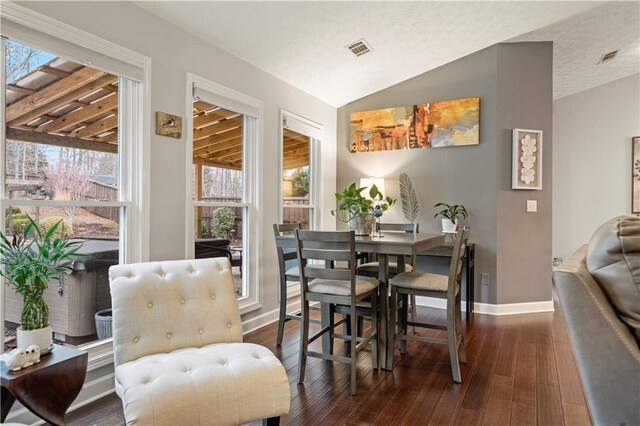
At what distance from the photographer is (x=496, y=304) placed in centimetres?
427

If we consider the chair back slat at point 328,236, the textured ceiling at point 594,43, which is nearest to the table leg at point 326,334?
the chair back slat at point 328,236

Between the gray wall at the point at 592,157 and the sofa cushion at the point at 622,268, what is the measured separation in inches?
214

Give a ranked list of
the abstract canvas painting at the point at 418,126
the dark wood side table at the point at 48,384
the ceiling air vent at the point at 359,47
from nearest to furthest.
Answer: the dark wood side table at the point at 48,384 → the ceiling air vent at the point at 359,47 → the abstract canvas painting at the point at 418,126

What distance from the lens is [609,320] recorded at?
130cm

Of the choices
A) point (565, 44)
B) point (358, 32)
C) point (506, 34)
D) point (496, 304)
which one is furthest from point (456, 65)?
point (496, 304)

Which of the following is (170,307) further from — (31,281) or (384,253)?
(384,253)

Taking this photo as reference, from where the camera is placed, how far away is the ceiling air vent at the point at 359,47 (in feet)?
11.9

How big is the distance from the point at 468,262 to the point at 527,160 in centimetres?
130

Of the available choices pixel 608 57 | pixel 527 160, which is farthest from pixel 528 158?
pixel 608 57

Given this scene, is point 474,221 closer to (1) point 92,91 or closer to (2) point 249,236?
(2) point 249,236

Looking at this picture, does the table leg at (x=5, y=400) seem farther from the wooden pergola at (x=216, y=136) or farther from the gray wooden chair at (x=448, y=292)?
the gray wooden chair at (x=448, y=292)

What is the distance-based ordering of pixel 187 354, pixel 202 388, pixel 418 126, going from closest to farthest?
pixel 202 388
pixel 187 354
pixel 418 126

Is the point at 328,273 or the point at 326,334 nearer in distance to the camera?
the point at 328,273

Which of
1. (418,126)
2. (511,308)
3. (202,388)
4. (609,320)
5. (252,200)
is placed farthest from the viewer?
(418,126)
